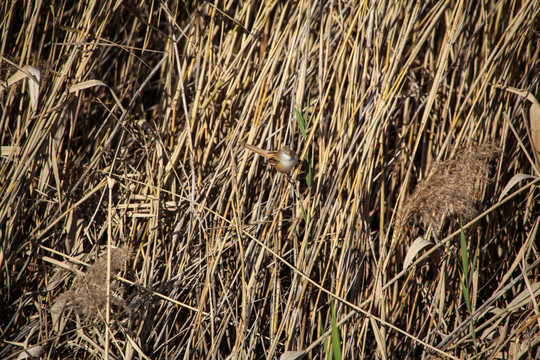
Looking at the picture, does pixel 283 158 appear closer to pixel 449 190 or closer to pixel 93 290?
pixel 449 190

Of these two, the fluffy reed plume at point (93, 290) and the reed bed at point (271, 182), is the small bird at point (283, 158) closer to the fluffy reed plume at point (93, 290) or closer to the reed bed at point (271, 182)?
the reed bed at point (271, 182)

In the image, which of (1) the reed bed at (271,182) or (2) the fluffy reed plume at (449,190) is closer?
(2) the fluffy reed plume at (449,190)

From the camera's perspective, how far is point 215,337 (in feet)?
4.68

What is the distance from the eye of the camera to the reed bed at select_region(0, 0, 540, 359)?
140 cm

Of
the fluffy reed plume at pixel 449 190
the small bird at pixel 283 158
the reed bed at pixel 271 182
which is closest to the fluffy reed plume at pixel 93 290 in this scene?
the reed bed at pixel 271 182

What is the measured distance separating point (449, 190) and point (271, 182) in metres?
0.62

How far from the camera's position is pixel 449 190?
1301 millimetres

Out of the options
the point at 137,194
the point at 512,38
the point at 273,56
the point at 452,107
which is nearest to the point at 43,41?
the point at 137,194

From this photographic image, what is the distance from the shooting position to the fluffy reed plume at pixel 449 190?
129 centimetres

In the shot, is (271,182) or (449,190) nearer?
(449,190)

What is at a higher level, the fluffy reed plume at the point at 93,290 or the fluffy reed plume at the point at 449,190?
the fluffy reed plume at the point at 449,190

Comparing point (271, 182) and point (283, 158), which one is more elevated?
point (283, 158)

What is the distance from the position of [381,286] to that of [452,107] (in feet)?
2.73

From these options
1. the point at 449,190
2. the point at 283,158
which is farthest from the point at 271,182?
the point at 449,190
